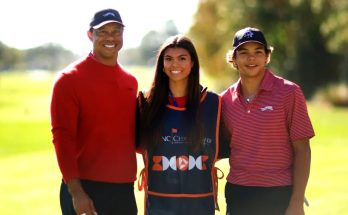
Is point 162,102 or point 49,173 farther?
point 49,173

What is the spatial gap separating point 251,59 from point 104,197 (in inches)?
61.4

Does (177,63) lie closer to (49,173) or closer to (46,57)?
(49,173)

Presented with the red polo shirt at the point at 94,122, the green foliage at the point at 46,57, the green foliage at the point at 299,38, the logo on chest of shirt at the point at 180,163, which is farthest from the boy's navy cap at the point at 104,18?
the green foliage at the point at 46,57

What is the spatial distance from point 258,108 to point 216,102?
0.33 metres

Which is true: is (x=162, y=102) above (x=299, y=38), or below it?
below

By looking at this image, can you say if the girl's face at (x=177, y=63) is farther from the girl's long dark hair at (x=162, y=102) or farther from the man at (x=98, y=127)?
the man at (x=98, y=127)

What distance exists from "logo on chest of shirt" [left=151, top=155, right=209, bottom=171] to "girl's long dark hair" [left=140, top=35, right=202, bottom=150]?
107 mm

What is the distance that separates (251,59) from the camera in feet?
16.8

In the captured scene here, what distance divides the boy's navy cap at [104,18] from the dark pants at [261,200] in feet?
5.28

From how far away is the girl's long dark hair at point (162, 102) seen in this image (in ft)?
16.4

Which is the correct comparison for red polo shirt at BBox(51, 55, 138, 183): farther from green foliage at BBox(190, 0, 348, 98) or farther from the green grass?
green foliage at BBox(190, 0, 348, 98)

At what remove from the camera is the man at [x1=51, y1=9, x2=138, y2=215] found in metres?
4.89

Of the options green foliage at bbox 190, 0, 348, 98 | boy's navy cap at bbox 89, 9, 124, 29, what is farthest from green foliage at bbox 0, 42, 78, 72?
boy's navy cap at bbox 89, 9, 124, 29

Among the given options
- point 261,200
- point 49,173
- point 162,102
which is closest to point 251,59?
point 162,102
